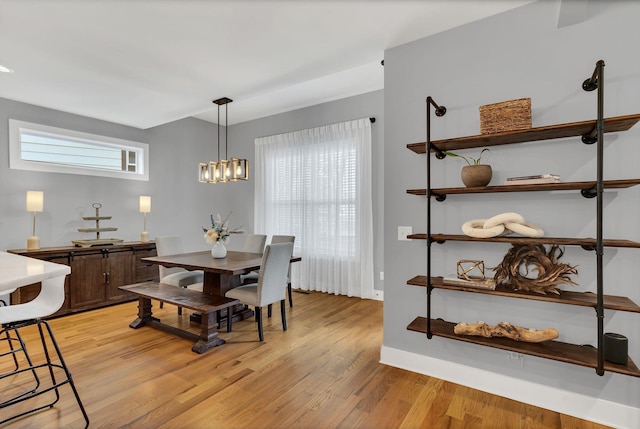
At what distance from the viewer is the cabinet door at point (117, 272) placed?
4.08 meters

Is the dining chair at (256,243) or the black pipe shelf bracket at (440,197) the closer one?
the black pipe shelf bracket at (440,197)

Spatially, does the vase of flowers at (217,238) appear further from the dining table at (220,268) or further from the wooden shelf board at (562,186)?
the wooden shelf board at (562,186)

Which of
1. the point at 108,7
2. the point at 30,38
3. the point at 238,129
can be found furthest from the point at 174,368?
the point at 238,129

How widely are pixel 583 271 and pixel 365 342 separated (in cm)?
181

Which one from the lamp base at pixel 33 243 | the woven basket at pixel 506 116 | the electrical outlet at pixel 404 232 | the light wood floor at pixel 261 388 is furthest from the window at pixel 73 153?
the woven basket at pixel 506 116

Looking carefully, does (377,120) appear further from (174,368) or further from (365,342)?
(174,368)

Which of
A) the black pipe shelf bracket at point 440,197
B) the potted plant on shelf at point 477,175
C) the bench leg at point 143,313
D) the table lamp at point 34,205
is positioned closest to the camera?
the potted plant on shelf at point 477,175

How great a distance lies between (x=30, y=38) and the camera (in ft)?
7.81

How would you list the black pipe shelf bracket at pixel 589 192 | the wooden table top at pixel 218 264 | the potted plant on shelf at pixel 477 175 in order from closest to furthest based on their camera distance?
the black pipe shelf bracket at pixel 589 192 < the potted plant on shelf at pixel 477 175 < the wooden table top at pixel 218 264

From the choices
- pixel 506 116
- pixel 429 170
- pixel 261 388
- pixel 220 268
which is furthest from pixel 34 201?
pixel 506 116

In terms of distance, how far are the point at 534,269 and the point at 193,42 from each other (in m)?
2.94

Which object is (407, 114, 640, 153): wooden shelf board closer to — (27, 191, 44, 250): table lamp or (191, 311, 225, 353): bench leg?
(191, 311, 225, 353): bench leg

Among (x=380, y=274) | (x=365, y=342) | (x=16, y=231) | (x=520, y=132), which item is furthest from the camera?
(x=380, y=274)

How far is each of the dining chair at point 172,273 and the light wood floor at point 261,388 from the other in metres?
0.63
